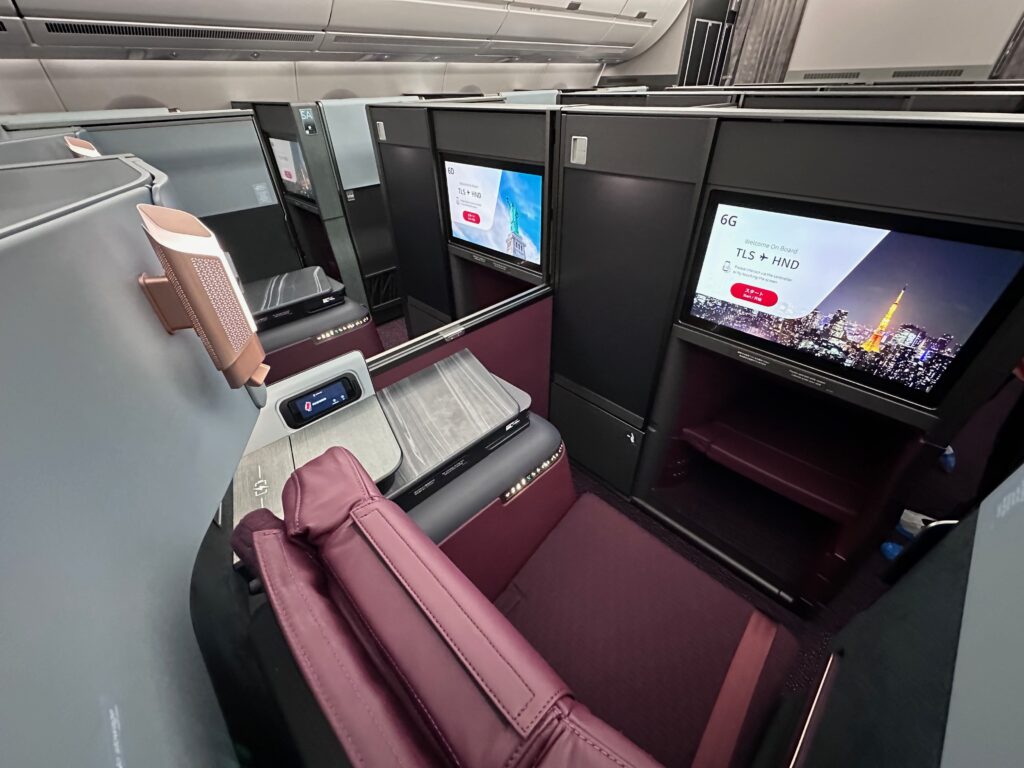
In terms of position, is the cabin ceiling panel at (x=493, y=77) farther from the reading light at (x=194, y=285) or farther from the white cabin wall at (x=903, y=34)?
the reading light at (x=194, y=285)

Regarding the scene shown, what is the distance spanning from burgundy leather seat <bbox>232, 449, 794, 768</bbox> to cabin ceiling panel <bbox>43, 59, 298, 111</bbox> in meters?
5.57

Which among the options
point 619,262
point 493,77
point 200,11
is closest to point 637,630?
point 619,262

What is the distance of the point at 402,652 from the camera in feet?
1.60

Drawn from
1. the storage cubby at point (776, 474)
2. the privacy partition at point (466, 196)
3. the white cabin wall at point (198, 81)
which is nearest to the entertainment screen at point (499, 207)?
the privacy partition at point (466, 196)

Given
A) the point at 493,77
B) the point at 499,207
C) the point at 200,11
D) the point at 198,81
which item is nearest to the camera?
the point at 499,207

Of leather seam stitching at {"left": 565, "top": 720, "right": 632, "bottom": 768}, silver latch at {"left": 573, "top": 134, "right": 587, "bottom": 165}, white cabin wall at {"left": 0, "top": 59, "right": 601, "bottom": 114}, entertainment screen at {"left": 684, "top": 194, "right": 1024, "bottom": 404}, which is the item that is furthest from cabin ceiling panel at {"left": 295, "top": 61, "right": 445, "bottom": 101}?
leather seam stitching at {"left": 565, "top": 720, "right": 632, "bottom": 768}

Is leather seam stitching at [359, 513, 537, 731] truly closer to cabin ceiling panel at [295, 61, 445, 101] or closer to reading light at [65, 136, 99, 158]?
reading light at [65, 136, 99, 158]

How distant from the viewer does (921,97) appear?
5.48 feet

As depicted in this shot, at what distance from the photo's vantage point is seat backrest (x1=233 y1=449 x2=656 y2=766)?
418 millimetres

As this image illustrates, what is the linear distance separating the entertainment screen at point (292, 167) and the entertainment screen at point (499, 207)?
1.55 m

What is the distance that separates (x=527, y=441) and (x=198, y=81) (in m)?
5.80

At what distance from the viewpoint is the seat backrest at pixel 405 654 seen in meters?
0.42

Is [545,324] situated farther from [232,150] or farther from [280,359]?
[232,150]

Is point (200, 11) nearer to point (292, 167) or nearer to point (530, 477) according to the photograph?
point (292, 167)
